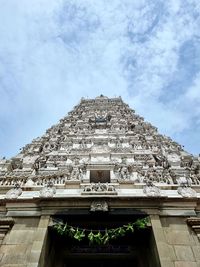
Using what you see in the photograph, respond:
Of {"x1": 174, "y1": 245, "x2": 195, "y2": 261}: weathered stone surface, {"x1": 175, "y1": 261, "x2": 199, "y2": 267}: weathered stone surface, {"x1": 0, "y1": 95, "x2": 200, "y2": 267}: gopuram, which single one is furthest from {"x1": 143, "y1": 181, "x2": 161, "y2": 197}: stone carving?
{"x1": 175, "y1": 261, "x2": 199, "y2": 267}: weathered stone surface

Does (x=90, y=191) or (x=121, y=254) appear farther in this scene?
(x=90, y=191)

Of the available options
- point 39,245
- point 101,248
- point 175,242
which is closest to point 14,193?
point 39,245

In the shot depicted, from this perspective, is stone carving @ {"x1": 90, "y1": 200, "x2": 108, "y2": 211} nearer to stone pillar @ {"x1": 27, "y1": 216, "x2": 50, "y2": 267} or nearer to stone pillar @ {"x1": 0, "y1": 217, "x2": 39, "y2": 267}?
stone pillar @ {"x1": 27, "y1": 216, "x2": 50, "y2": 267}

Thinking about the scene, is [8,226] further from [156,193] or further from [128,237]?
[156,193]

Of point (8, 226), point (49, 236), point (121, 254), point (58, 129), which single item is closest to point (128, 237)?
point (121, 254)

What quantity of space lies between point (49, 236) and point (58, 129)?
1828 centimetres

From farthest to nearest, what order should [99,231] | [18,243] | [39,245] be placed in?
[99,231]
[18,243]
[39,245]

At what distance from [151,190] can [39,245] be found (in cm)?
564

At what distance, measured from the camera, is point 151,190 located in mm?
12086

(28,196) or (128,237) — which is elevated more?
(28,196)

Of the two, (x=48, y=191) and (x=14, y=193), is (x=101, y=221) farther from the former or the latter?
(x=14, y=193)

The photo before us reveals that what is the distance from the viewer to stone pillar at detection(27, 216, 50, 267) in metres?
9.03

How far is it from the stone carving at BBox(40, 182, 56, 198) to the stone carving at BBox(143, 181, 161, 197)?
4.50 metres

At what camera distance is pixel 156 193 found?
38.7 ft
